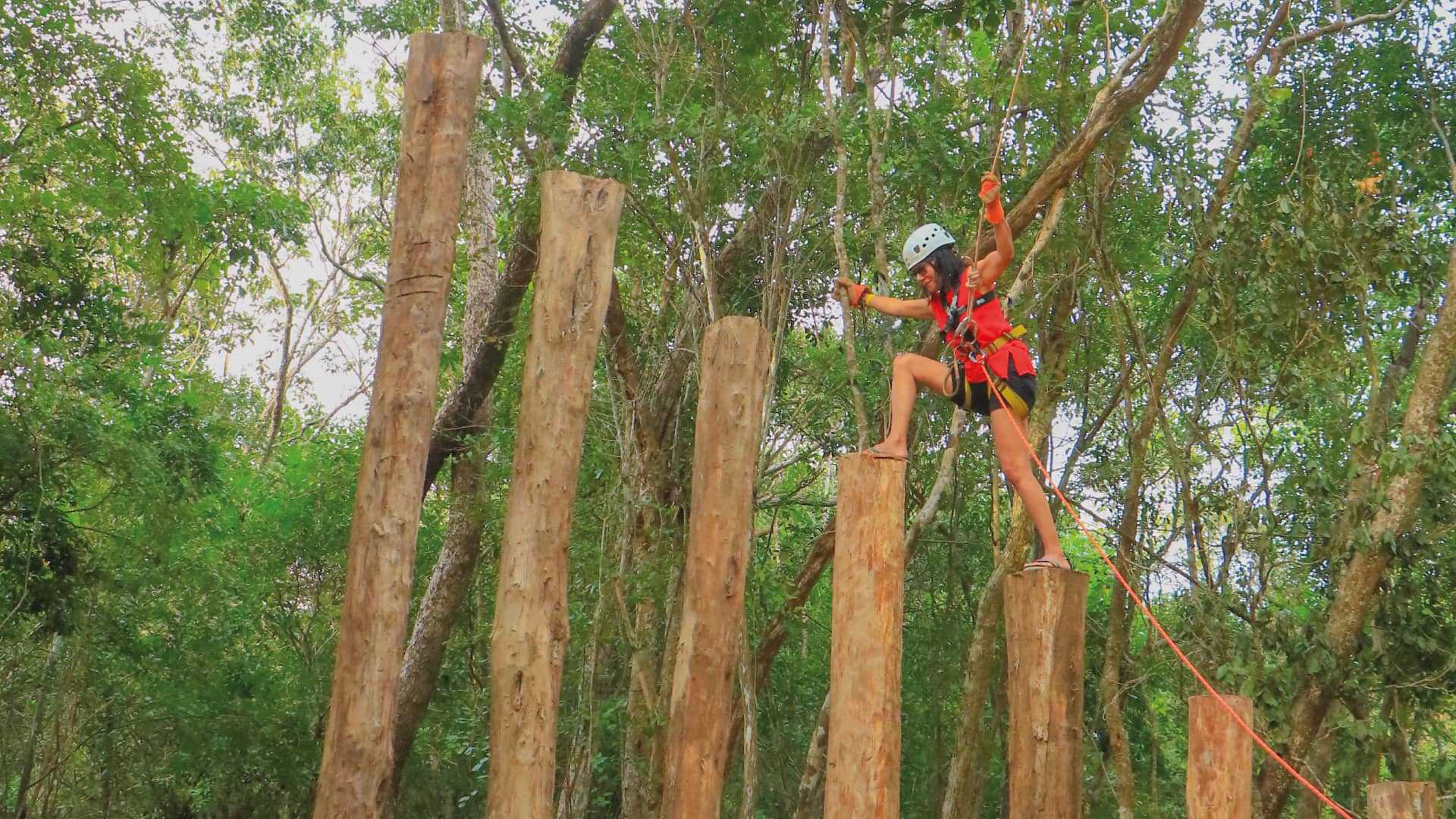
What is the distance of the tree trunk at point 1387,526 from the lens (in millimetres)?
6859

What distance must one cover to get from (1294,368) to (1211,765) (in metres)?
4.63

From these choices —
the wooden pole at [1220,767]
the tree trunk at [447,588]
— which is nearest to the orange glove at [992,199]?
the wooden pole at [1220,767]

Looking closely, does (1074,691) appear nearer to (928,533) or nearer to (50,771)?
(928,533)

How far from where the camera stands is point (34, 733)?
33.8ft

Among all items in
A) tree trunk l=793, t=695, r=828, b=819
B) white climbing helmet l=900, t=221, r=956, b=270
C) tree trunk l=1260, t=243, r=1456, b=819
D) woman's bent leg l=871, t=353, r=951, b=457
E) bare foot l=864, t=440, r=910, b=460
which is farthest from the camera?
tree trunk l=793, t=695, r=828, b=819

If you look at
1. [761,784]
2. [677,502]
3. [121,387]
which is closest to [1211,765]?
[677,502]

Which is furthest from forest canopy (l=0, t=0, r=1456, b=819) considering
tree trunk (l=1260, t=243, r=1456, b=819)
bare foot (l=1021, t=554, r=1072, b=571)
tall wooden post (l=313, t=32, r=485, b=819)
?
tall wooden post (l=313, t=32, r=485, b=819)

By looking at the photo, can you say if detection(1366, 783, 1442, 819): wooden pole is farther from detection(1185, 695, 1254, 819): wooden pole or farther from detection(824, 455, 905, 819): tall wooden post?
detection(824, 455, 905, 819): tall wooden post

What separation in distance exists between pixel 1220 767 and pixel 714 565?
1.68m

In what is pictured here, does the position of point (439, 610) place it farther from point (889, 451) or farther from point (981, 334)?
point (889, 451)

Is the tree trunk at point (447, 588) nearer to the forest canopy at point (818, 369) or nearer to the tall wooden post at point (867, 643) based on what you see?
the forest canopy at point (818, 369)

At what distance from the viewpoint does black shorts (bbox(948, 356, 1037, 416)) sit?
485 cm

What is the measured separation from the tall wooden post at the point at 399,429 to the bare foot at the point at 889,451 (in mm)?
1519

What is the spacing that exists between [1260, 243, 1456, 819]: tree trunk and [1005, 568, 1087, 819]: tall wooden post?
10.9 feet
